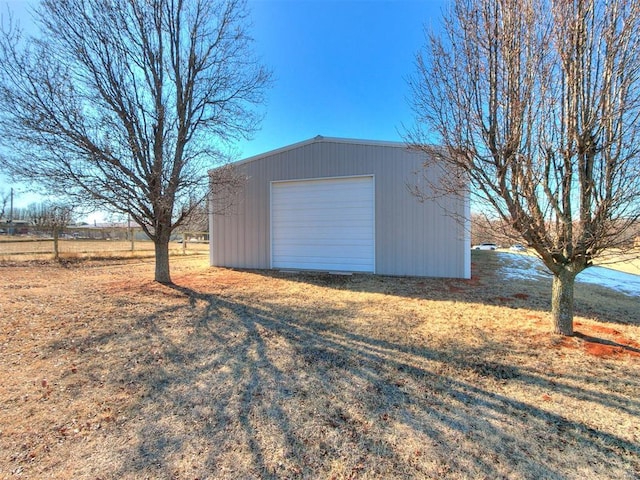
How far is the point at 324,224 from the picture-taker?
888 cm

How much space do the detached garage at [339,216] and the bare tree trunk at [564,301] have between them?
3444 mm

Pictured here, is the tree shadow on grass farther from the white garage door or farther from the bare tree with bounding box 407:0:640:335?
the white garage door

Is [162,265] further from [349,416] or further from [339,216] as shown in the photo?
[349,416]

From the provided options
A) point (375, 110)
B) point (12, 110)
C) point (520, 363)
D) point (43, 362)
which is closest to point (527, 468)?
point (520, 363)

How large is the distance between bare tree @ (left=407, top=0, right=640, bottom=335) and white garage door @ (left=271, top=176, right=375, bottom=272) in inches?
185

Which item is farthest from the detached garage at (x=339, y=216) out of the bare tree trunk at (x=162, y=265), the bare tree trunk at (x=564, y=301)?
the bare tree trunk at (x=564, y=301)

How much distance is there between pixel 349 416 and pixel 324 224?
22.8ft

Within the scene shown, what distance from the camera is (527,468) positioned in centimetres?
168

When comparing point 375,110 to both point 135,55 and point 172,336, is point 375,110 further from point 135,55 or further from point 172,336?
point 172,336

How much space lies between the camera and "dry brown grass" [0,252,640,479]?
1.74 metres

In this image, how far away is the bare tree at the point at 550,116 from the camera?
3.04 meters

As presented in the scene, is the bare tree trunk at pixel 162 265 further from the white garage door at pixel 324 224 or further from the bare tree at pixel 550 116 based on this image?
the bare tree at pixel 550 116

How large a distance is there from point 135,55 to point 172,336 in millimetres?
6012

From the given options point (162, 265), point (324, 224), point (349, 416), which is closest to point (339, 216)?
point (324, 224)
